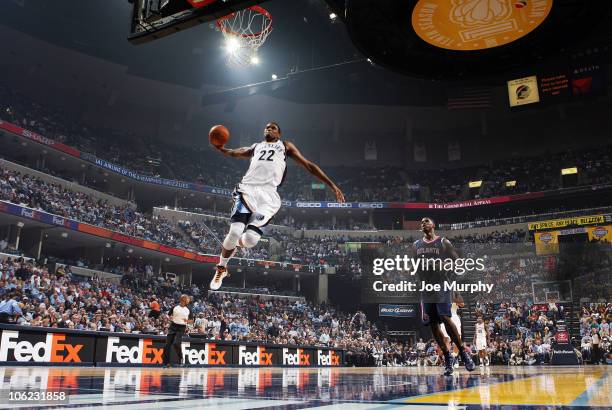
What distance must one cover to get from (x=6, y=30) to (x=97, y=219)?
13010 millimetres

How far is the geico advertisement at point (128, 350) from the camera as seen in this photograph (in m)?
11.1

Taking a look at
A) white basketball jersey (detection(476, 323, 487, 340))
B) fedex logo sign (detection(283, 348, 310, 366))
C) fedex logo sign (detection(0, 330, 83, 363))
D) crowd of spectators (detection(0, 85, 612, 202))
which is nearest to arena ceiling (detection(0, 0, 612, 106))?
crowd of spectators (detection(0, 85, 612, 202))

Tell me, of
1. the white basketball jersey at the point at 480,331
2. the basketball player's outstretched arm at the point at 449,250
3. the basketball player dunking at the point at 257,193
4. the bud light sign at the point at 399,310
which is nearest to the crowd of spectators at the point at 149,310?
the bud light sign at the point at 399,310

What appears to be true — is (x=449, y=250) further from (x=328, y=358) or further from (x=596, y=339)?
(x=596, y=339)

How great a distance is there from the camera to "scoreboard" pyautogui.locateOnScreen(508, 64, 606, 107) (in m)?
22.7

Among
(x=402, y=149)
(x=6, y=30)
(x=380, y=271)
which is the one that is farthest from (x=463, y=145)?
(x=6, y=30)

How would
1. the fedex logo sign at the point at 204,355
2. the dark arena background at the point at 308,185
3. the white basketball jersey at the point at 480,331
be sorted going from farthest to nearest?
the white basketball jersey at the point at 480,331 < the fedex logo sign at the point at 204,355 < the dark arena background at the point at 308,185

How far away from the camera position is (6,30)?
94.5 ft

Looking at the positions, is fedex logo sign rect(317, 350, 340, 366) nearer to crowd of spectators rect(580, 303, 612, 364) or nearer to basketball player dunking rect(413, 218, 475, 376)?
crowd of spectators rect(580, 303, 612, 364)

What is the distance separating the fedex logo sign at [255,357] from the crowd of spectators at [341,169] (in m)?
20.9

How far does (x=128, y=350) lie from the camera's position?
11.7m

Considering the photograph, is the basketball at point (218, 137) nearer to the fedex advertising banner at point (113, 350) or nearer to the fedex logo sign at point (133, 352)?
the fedex advertising banner at point (113, 350)

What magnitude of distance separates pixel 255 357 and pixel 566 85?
19.0 m

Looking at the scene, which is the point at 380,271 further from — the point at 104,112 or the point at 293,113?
the point at 104,112
